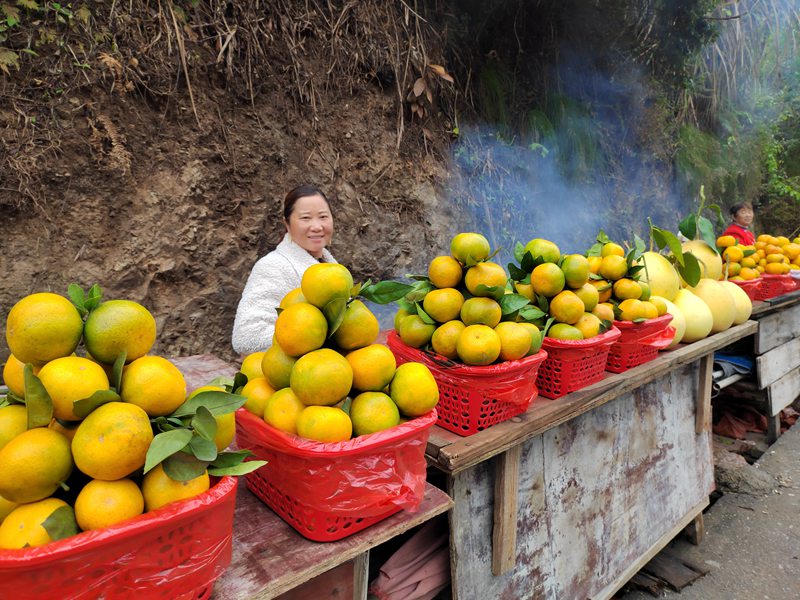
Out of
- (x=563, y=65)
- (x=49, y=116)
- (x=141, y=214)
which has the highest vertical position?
(x=563, y=65)

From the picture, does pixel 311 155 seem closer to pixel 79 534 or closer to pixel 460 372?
pixel 460 372

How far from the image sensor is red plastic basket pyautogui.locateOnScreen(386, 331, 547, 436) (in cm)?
150

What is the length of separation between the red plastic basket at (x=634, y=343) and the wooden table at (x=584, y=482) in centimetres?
6

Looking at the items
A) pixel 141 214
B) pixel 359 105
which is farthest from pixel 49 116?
pixel 359 105

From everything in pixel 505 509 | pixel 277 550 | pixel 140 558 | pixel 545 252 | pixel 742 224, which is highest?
pixel 742 224

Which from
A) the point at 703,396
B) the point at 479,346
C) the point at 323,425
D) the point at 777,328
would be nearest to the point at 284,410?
the point at 323,425

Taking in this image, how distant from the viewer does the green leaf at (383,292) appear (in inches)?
47.4

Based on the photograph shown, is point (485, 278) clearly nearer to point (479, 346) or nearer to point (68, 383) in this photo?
point (479, 346)

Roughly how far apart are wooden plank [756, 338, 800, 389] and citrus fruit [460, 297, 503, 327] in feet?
11.6

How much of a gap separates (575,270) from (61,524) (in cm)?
174

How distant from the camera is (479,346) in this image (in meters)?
1.46

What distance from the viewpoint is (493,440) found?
1.49m

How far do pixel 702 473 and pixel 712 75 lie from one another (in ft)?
23.4

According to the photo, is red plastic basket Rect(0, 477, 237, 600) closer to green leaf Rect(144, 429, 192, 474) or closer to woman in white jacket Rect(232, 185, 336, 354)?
green leaf Rect(144, 429, 192, 474)
